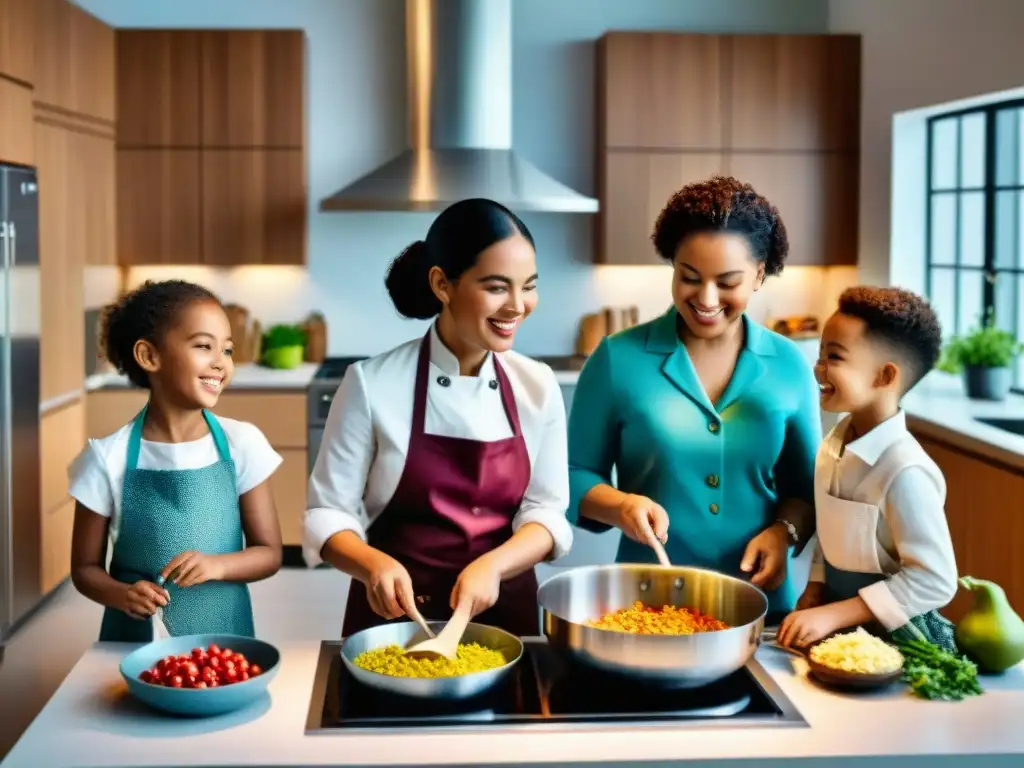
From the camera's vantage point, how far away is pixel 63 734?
1714mm

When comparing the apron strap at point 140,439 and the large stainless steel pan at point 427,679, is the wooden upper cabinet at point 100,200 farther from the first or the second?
the large stainless steel pan at point 427,679

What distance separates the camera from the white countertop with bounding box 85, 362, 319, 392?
5.53 meters

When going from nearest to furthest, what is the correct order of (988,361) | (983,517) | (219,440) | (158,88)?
(219,440), (983,517), (988,361), (158,88)

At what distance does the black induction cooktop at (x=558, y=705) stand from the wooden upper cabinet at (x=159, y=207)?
4.22 metres

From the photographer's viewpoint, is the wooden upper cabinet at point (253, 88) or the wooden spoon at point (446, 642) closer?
the wooden spoon at point (446, 642)

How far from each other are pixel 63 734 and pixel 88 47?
426cm

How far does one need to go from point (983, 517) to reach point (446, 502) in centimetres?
238

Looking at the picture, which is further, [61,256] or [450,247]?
[61,256]

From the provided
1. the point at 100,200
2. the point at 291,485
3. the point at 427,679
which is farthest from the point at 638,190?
the point at 427,679

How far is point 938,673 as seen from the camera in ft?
6.15

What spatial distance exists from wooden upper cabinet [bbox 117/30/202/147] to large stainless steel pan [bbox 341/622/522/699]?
4316 mm

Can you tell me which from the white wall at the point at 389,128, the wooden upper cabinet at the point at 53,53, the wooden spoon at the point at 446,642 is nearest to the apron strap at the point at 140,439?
the wooden spoon at the point at 446,642

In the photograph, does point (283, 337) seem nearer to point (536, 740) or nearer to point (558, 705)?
point (558, 705)

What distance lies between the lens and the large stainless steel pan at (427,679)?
5.78 feet
